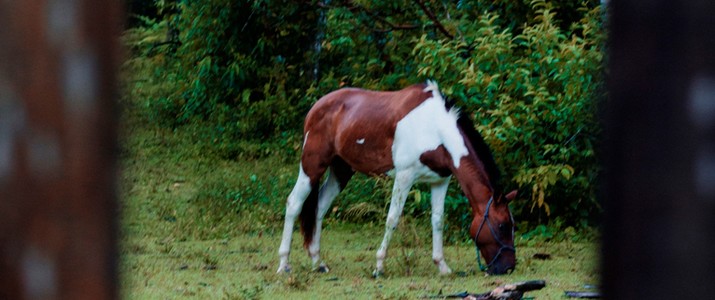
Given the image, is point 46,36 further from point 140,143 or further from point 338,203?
point 140,143

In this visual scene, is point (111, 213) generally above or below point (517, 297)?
above

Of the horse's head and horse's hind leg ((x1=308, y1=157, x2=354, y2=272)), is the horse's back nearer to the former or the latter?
horse's hind leg ((x1=308, y1=157, x2=354, y2=272))

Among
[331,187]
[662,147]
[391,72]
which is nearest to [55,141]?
[662,147]

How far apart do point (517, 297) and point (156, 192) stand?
18.9 ft

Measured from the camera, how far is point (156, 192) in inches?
429

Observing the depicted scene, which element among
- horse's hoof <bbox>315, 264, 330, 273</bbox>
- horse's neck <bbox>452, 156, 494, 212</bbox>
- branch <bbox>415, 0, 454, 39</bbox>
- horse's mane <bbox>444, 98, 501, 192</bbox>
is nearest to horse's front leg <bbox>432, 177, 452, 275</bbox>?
horse's neck <bbox>452, 156, 494, 212</bbox>

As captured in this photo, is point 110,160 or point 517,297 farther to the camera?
point 517,297

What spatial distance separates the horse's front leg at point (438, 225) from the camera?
7.45 m

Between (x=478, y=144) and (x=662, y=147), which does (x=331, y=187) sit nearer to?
(x=478, y=144)

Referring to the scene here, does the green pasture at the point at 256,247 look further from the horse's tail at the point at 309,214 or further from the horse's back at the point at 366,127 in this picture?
the horse's back at the point at 366,127

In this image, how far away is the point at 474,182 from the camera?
24.8 feet

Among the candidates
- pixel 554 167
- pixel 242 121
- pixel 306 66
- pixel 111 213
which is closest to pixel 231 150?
pixel 242 121

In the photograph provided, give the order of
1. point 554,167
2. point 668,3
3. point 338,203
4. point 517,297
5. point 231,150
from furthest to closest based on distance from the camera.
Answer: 1. point 231,150
2. point 338,203
3. point 554,167
4. point 517,297
5. point 668,3

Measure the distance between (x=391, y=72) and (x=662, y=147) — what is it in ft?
35.6
